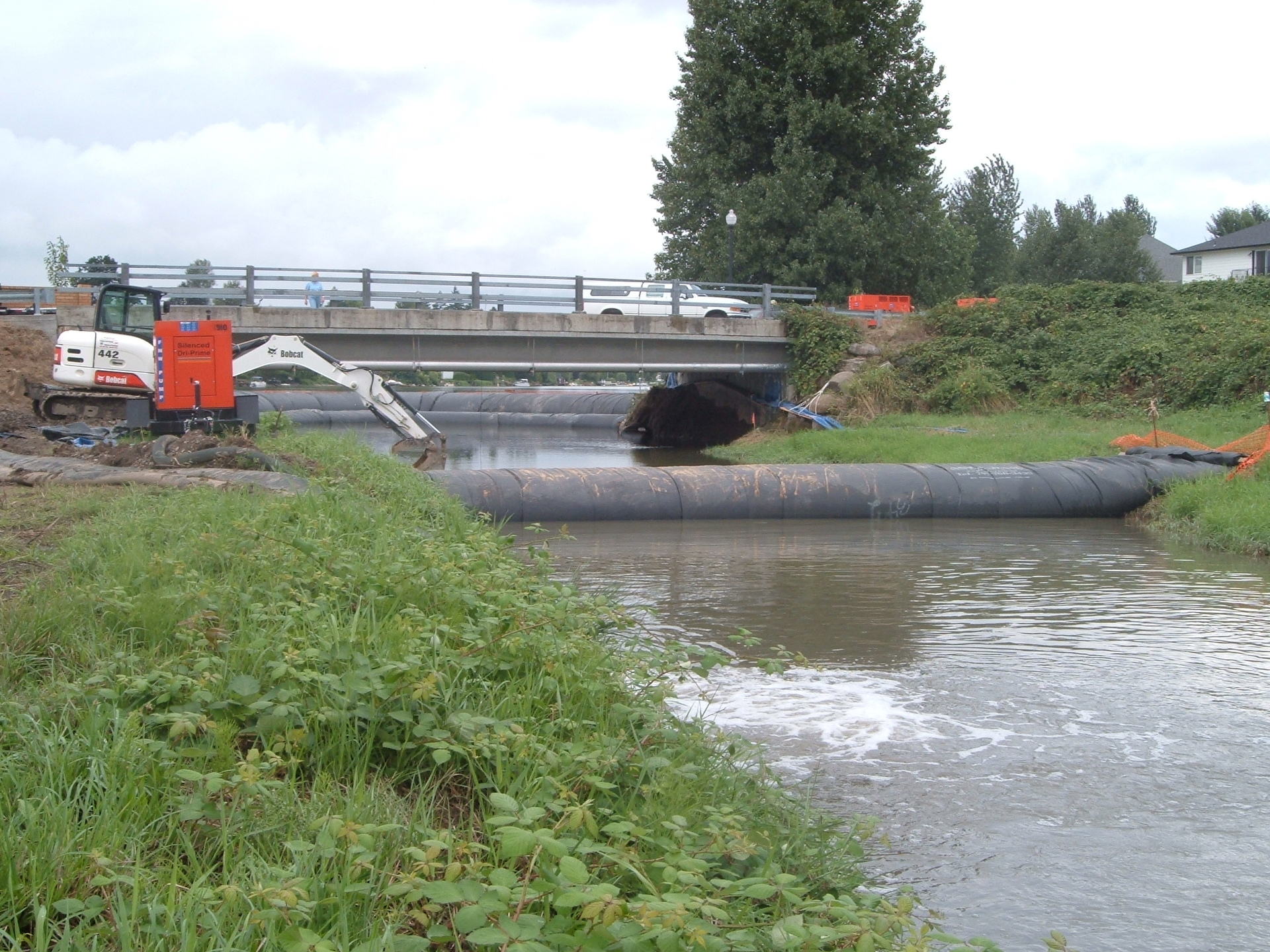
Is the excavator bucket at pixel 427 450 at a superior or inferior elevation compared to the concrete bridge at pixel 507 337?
inferior

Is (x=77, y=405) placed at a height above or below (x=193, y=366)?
below

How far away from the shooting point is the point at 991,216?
253 ft

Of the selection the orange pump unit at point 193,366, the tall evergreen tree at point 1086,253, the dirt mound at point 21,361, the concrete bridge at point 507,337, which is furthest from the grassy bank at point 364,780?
the tall evergreen tree at point 1086,253

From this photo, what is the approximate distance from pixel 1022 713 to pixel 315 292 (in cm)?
2050

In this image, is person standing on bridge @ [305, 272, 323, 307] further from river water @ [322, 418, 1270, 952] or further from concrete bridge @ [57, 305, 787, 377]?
river water @ [322, 418, 1270, 952]

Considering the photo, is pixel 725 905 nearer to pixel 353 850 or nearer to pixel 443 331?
pixel 353 850

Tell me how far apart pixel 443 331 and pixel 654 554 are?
13503 millimetres

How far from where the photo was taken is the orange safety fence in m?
16.8

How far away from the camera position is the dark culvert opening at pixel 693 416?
34.8 m

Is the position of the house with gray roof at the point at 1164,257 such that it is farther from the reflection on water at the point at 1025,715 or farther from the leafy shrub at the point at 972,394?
the reflection on water at the point at 1025,715

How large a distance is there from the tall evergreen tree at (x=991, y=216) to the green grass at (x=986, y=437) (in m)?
45.3

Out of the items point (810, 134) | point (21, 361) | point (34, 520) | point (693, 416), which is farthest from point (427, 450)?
point (810, 134)

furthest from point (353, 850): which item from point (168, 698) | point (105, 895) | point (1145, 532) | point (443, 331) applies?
point (443, 331)

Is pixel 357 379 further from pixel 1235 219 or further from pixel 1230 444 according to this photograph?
pixel 1235 219
